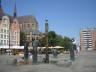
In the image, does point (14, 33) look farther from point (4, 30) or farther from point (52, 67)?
point (52, 67)

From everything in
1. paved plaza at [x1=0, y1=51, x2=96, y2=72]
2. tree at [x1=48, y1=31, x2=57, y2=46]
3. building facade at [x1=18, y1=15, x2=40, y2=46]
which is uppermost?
building facade at [x1=18, y1=15, x2=40, y2=46]

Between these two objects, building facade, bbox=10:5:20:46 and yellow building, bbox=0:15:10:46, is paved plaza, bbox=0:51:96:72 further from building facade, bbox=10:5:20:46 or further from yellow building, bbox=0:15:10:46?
building facade, bbox=10:5:20:46

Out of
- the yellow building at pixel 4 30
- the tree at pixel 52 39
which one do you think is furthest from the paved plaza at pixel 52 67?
the tree at pixel 52 39

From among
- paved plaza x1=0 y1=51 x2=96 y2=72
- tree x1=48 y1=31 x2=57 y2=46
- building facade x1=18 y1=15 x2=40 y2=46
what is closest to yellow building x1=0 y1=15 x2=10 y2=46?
tree x1=48 y1=31 x2=57 y2=46

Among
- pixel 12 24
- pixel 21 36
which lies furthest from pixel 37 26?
pixel 12 24

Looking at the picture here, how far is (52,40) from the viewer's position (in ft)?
393

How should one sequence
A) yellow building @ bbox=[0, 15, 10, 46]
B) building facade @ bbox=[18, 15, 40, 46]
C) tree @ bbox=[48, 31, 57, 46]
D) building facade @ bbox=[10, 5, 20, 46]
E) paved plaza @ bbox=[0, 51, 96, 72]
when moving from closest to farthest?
paved plaza @ bbox=[0, 51, 96, 72], yellow building @ bbox=[0, 15, 10, 46], building facade @ bbox=[10, 5, 20, 46], tree @ bbox=[48, 31, 57, 46], building facade @ bbox=[18, 15, 40, 46]

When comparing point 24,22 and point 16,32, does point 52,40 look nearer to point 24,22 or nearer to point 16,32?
point 16,32

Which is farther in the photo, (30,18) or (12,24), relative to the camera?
(30,18)

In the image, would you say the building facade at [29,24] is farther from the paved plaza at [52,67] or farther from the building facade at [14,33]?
the paved plaza at [52,67]

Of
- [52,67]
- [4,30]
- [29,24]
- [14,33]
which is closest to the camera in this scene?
[52,67]

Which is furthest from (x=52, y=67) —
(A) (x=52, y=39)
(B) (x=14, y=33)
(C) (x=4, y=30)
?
(A) (x=52, y=39)

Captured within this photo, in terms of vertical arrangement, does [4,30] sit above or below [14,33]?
above

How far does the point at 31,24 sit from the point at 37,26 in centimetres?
726
